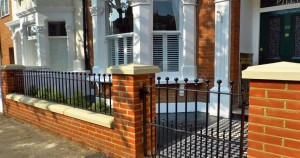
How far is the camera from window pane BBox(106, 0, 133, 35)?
22.5ft

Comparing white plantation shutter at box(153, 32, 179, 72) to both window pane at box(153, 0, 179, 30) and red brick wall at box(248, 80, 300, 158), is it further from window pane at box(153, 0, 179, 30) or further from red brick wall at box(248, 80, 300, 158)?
red brick wall at box(248, 80, 300, 158)

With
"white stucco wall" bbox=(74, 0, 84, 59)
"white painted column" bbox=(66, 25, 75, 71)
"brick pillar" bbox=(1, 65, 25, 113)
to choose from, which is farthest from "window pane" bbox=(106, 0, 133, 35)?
"brick pillar" bbox=(1, 65, 25, 113)

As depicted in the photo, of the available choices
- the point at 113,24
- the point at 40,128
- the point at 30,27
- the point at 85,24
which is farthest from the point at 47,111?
the point at 30,27

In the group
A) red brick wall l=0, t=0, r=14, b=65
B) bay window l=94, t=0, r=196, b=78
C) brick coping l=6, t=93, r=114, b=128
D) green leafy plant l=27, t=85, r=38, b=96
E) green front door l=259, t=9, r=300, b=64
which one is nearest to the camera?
brick coping l=6, t=93, r=114, b=128

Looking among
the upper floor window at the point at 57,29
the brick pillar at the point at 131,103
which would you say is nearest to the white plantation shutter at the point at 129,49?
the brick pillar at the point at 131,103

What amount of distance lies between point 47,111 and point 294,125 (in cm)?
423

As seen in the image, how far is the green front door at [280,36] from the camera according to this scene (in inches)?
212

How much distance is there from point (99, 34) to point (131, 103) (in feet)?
15.1

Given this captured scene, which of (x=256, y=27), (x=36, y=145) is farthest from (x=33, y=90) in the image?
(x=256, y=27)

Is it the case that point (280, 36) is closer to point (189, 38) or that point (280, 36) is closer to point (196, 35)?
point (196, 35)

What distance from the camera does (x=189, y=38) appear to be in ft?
19.8

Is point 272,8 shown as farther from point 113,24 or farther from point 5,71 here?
point 5,71

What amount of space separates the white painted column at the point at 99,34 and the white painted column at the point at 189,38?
2.48 metres

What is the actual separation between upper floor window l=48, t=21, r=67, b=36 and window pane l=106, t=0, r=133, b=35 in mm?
2905
